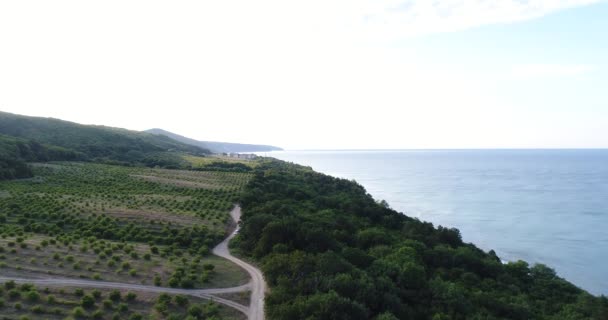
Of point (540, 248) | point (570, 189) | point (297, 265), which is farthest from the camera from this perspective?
point (570, 189)

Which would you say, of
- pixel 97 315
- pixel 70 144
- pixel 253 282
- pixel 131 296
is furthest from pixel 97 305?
pixel 70 144

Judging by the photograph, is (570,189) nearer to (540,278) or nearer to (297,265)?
(540,278)

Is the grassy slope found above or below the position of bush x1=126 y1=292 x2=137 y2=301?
above

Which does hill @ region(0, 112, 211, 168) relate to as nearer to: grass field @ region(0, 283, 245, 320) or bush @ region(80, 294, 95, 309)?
grass field @ region(0, 283, 245, 320)

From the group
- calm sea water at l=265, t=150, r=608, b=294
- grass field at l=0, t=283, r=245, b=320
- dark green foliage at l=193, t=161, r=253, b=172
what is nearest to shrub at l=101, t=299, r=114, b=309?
grass field at l=0, t=283, r=245, b=320

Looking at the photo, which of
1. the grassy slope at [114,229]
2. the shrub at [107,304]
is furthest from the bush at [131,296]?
the grassy slope at [114,229]

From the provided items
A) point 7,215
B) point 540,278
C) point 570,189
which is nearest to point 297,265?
point 540,278

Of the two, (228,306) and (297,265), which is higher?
(297,265)
